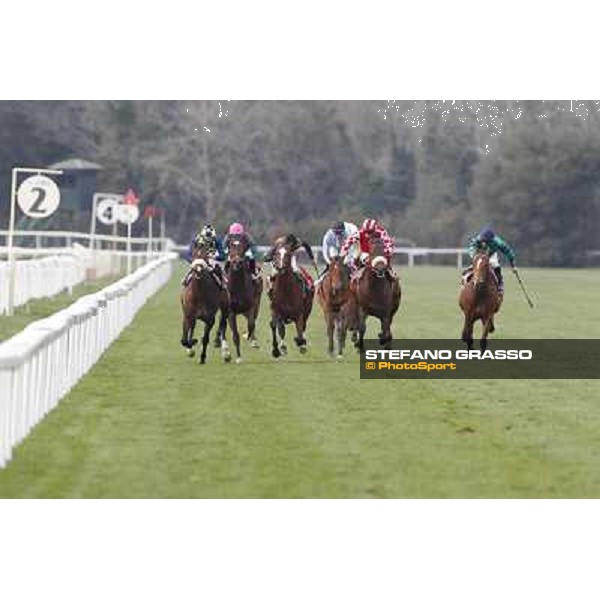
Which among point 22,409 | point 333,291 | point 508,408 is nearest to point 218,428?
point 22,409

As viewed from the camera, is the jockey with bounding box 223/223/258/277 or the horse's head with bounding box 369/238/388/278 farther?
the horse's head with bounding box 369/238/388/278

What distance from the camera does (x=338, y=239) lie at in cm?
2573

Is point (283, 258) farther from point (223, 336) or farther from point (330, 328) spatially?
point (223, 336)

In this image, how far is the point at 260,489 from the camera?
40.3ft

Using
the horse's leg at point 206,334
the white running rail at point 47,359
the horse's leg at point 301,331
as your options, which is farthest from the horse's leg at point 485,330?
the white running rail at point 47,359

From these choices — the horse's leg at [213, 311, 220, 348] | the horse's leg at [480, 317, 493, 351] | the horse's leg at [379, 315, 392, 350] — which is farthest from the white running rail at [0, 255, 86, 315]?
the horse's leg at [480, 317, 493, 351]

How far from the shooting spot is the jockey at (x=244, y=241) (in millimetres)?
23906

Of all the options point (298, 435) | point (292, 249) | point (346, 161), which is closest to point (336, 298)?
point (292, 249)

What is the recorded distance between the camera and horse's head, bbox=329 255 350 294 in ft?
82.7

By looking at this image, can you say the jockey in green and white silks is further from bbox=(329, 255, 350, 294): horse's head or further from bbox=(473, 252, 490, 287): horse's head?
bbox=(473, 252, 490, 287): horse's head

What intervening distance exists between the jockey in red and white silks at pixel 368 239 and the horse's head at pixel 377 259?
4 cm

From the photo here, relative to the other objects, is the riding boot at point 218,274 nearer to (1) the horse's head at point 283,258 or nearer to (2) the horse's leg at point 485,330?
(1) the horse's head at point 283,258

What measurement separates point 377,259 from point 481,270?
138 cm

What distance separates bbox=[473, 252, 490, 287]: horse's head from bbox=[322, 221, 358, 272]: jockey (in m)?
1.58
